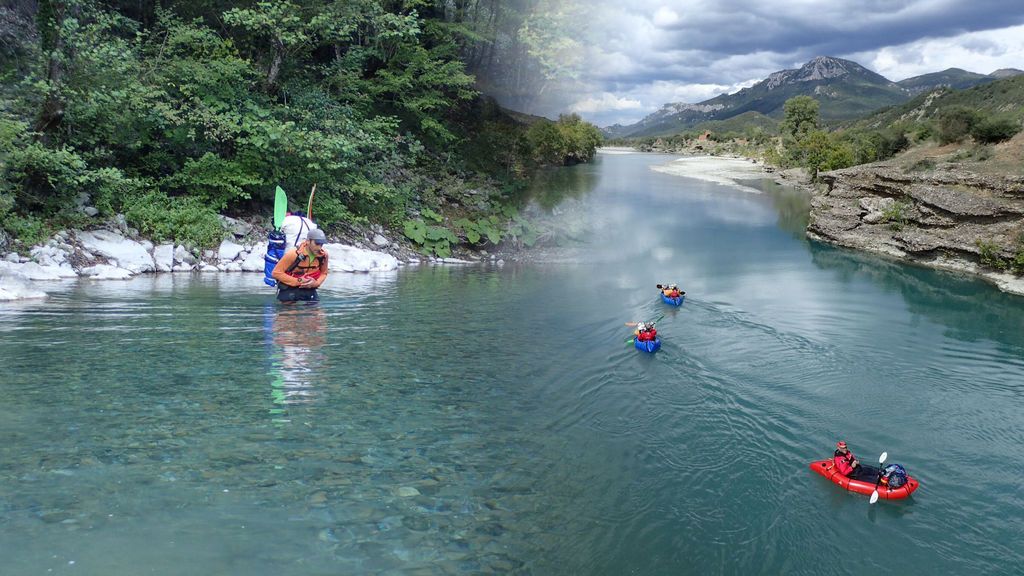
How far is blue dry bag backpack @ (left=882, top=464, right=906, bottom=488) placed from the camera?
6.27 meters

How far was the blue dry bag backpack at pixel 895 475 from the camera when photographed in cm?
627

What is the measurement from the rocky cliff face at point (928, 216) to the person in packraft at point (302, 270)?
23.1 metres

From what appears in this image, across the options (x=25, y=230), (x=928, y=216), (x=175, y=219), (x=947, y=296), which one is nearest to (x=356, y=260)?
(x=175, y=219)

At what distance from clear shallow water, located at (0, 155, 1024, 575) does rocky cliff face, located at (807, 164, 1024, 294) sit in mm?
12152

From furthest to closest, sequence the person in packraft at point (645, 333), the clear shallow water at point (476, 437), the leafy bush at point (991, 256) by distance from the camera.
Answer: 1. the leafy bush at point (991, 256)
2. the person in packraft at point (645, 333)
3. the clear shallow water at point (476, 437)

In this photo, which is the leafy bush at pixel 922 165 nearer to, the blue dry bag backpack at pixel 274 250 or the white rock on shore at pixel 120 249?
the blue dry bag backpack at pixel 274 250

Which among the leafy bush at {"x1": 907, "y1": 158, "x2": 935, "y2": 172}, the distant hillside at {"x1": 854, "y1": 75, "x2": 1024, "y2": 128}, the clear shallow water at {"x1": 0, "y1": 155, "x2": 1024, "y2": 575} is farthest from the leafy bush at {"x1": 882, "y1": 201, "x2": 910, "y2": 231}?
the distant hillside at {"x1": 854, "y1": 75, "x2": 1024, "y2": 128}

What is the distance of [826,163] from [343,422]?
176ft

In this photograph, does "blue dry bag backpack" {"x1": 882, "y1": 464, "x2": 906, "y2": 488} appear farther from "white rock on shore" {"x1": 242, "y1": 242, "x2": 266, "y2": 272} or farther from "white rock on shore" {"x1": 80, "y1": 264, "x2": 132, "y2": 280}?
"white rock on shore" {"x1": 80, "y1": 264, "x2": 132, "y2": 280}

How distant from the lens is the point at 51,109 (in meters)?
14.6

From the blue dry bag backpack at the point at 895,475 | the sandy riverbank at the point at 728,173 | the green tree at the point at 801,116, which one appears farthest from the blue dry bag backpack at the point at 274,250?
the green tree at the point at 801,116

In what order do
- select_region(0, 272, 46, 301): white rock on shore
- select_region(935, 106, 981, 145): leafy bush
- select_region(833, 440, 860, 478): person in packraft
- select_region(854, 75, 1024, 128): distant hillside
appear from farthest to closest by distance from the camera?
select_region(854, 75, 1024, 128): distant hillside → select_region(935, 106, 981, 145): leafy bush → select_region(0, 272, 46, 301): white rock on shore → select_region(833, 440, 860, 478): person in packraft

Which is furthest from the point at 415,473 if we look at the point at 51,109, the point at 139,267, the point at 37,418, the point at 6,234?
the point at 51,109

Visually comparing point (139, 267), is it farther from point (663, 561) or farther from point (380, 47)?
point (663, 561)
